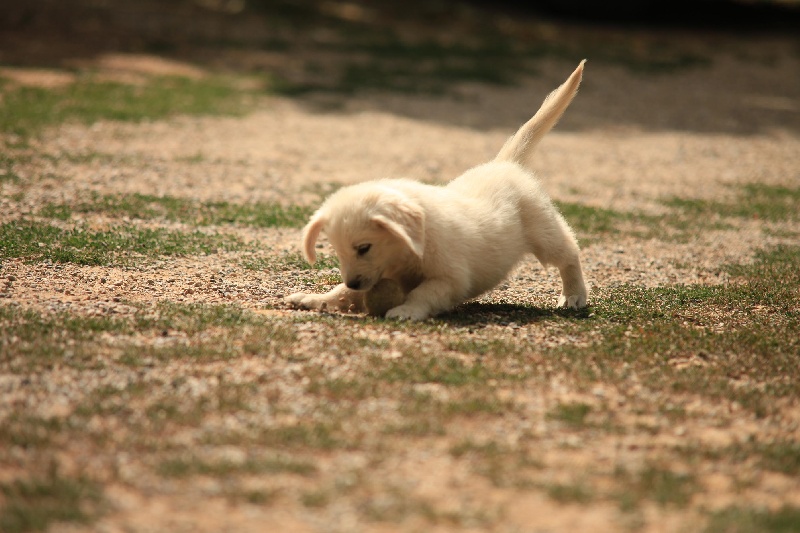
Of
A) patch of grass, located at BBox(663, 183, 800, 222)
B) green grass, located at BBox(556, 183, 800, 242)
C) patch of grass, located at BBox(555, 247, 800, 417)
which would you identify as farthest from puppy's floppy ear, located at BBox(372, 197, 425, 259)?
patch of grass, located at BBox(663, 183, 800, 222)

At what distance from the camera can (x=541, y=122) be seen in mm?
7359

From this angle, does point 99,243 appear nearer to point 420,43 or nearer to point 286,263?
point 286,263

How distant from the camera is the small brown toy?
628 cm

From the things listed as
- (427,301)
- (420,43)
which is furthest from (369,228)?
(420,43)

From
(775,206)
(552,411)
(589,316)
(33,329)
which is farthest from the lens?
(775,206)

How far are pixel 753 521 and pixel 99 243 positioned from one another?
230 inches

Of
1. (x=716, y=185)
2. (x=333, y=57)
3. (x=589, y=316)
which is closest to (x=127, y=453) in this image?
(x=589, y=316)

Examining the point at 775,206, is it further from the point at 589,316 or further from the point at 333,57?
the point at 333,57

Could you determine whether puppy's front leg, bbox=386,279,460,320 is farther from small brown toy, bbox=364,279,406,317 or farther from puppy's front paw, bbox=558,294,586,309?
puppy's front paw, bbox=558,294,586,309

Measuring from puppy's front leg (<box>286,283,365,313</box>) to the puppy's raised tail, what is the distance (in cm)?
186

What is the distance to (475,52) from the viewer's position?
21.0 metres

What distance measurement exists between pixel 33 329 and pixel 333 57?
1499 centimetres

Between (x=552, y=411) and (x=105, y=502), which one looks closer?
(x=105, y=502)

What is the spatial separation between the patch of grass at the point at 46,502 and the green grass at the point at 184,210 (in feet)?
17.2
